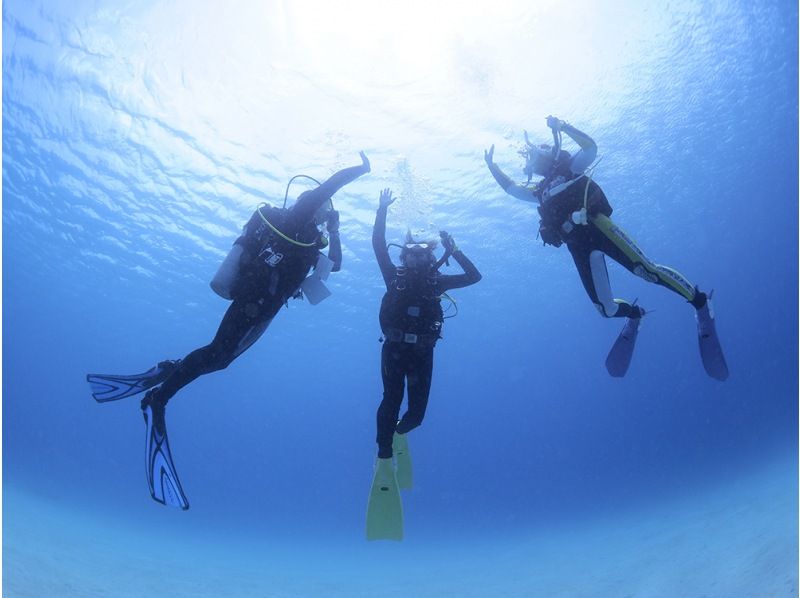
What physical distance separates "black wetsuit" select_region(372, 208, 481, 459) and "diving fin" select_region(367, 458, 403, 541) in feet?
1.01

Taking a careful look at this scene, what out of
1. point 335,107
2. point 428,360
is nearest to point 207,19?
point 335,107

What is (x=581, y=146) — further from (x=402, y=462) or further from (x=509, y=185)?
(x=402, y=462)

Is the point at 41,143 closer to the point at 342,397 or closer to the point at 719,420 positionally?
the point at 342,397

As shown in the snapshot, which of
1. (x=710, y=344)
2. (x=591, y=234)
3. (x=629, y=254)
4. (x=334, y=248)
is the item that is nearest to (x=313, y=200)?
(x=334, y=248)

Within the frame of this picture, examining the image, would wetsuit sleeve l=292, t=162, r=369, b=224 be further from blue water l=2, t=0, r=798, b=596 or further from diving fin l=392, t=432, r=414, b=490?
blue water l=2, t=0, r=798, b=596

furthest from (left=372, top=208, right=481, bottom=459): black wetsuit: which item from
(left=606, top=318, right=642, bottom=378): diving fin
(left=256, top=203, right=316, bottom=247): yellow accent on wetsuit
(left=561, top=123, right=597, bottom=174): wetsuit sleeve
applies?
(left=606, top=318, right=642, bottom=378): diving fin

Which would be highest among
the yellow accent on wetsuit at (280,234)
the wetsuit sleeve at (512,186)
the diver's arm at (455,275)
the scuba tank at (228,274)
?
the wetsuit sleeve at (512,186)

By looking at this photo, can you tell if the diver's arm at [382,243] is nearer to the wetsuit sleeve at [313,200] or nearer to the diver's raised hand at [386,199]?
the diver's raised hand at [386,199]

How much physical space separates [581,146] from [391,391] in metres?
4.31

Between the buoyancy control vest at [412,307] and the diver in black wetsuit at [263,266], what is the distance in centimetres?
125

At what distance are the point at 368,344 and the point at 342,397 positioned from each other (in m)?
20.1

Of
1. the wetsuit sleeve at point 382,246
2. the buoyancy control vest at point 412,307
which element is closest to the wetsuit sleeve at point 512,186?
the wetsuit sleeve at point 382,246

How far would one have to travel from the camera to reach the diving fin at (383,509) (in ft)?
21.7

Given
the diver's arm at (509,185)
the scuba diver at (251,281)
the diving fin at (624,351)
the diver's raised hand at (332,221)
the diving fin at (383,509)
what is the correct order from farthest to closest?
the diving fin at (624,351)
the diver's arm at (509,185)
the diving fin at (383,509)
the diver's raised hand at (332,221)
the scuba diver at (251,281)
